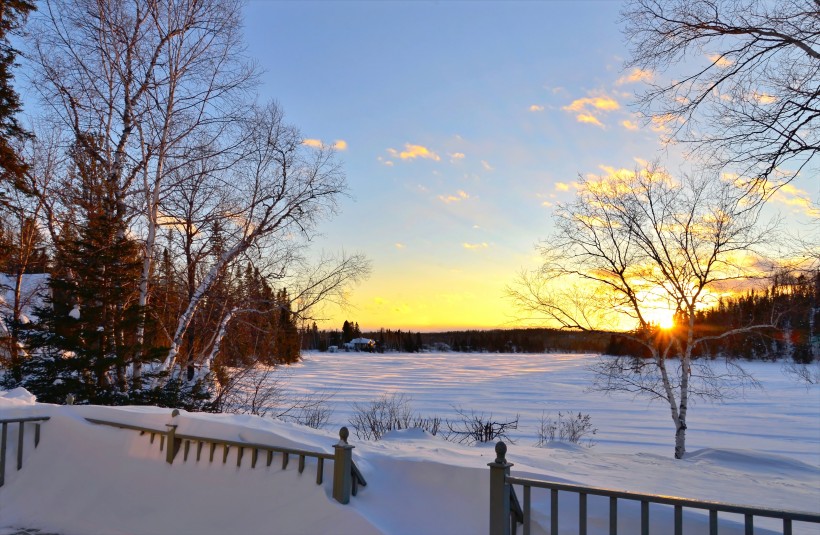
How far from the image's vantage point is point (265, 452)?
4.95 m

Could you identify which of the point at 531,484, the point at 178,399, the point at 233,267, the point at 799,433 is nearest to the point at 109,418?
the point at 531,484

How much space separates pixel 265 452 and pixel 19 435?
361 cm

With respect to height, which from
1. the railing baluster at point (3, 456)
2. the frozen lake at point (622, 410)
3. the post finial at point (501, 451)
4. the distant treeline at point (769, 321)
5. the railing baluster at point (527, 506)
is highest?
the distant treeline at point (769, 321)

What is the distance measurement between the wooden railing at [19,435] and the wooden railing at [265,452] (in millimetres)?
807

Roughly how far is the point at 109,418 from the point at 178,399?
5.69 meters

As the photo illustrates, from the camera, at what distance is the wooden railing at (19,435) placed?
636cm

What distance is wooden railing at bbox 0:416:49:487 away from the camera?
6.36 metres

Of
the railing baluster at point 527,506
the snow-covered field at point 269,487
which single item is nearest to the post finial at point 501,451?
the railing baluster at point 527,506

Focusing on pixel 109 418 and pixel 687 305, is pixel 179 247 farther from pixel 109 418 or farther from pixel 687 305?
pixel 687 305

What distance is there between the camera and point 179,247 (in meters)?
14.0

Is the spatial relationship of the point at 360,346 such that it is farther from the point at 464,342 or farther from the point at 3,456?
the point at 3,456

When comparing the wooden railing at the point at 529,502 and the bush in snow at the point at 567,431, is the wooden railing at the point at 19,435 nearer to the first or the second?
the wooden railing at the point at 529,502

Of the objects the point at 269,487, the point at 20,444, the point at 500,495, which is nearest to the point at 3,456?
the point at 20,444

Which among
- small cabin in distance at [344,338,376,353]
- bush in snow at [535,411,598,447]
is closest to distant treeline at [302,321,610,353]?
small cabin in distance at [344,338,376,353]
